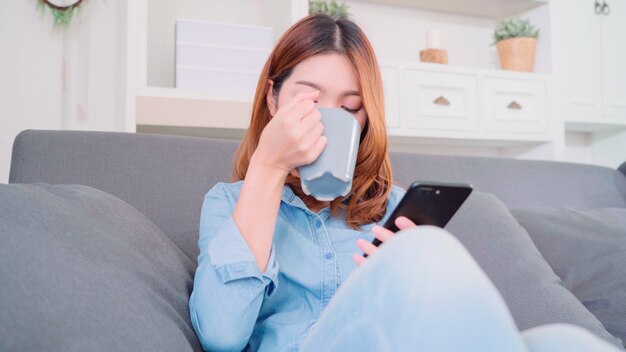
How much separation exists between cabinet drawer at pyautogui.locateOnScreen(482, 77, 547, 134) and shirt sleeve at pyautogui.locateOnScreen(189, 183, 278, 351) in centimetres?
161

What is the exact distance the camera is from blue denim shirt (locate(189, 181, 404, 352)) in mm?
744

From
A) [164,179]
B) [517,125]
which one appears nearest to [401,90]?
[517,125]

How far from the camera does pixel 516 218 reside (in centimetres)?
131

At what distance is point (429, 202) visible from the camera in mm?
731

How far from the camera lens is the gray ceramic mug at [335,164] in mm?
729

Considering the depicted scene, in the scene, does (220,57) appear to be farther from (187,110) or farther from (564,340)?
(564,340)

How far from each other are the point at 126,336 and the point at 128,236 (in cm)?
21

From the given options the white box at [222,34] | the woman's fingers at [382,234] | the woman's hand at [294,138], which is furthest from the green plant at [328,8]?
the woman's fingers at [382,234]

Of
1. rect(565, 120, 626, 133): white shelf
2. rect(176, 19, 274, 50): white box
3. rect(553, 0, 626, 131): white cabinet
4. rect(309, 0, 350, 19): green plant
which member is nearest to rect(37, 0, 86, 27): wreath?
rect(176, 19, 274, 50): white box

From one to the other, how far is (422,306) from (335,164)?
0.33 meters

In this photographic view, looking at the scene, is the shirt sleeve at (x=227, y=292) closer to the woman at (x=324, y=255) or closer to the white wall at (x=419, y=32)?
the woman at (x=324, y=255)

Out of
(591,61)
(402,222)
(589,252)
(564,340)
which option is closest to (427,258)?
(564,340)

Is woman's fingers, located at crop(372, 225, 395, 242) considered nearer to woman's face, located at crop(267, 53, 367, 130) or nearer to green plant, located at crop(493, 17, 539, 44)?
woman's face, located at crop(267, 53, 367, 130)

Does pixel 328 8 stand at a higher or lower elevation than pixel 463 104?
higher
